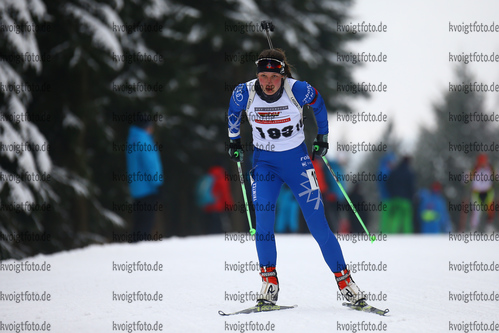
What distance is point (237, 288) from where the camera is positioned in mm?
6402

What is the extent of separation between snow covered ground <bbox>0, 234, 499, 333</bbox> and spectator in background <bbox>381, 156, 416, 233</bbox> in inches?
217

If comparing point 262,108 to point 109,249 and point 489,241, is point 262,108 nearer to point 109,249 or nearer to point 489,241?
point 109,249

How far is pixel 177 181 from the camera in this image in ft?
65.1

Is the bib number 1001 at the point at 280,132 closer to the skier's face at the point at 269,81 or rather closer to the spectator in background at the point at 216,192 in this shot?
the skier's face at the point at 269,81

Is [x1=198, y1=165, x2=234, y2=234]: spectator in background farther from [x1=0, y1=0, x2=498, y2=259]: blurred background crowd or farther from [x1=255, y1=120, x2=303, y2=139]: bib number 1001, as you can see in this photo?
[x1=255, y1=120, x2=303, y2=139]: bib number 1001

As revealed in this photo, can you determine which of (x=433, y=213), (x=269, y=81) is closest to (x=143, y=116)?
(x=269, y=81)

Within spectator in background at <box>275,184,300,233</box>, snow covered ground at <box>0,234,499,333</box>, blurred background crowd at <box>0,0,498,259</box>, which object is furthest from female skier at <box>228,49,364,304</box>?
spectator in background at <box>275,184,300,233</box>

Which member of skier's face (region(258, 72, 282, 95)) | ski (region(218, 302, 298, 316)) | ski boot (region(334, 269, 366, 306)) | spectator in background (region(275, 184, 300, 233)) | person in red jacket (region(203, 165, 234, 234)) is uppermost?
skier's face (region(258, 72, 282, 95))

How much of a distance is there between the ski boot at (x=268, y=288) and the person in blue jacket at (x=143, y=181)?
17.8ft

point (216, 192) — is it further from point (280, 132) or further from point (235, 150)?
point (280, 132)

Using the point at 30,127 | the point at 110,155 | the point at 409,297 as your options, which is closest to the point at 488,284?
the point at 409,297

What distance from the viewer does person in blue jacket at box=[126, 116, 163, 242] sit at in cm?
1062

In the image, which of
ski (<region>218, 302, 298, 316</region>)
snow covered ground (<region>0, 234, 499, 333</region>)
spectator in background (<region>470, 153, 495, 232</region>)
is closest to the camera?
snow covered ground (<region>0, 234, 499, 333</region>)

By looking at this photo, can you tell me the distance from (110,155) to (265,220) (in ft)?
33.7
